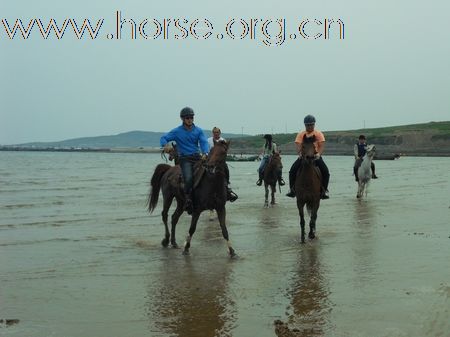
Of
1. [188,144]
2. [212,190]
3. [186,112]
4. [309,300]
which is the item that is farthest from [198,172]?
[309,300]

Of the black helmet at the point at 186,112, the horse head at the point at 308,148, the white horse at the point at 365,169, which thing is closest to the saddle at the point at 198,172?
the black helmet at the point at 186,112

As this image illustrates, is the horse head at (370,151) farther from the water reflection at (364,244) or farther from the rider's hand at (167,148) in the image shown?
the rider's hand at (167,148)

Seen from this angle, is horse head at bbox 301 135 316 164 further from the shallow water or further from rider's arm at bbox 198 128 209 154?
rider's arm at bbox 198 128 209 154

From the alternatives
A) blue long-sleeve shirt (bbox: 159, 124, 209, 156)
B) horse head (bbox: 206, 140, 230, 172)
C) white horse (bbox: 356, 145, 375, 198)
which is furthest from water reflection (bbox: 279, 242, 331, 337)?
white horse (bbox: 356, 145, 375, 198)

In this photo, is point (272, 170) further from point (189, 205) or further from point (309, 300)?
point (309, 300)

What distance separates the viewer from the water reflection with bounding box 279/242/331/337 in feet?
20.3

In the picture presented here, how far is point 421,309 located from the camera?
6809 millimetres

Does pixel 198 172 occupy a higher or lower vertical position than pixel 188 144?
lower

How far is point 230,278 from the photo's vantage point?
8664mm

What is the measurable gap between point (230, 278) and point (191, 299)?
1.29m

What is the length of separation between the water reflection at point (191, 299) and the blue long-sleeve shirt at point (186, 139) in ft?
7.19

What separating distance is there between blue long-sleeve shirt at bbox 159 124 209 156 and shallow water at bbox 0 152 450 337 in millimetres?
1950

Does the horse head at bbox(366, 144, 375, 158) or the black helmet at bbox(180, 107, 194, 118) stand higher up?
the black helmet at bbox(180, 107, 194, 118)

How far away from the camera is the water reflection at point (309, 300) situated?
6.20 metres
